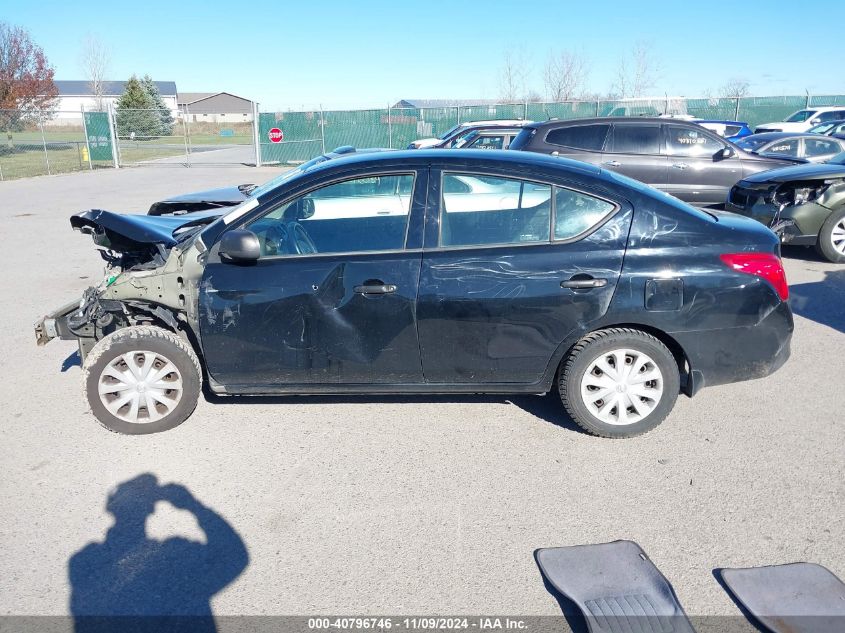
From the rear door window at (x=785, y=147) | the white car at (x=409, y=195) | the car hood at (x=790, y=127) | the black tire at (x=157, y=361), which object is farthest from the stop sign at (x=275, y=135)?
the black tire at (x=157, y=361)

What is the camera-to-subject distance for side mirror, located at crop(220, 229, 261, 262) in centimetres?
403

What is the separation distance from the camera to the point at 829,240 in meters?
8.62

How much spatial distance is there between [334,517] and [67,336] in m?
2.48

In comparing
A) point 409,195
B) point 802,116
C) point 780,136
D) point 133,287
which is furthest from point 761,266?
point 802,116

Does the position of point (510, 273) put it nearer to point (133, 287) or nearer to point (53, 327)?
point (133, 287)

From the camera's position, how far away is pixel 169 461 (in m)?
4.11

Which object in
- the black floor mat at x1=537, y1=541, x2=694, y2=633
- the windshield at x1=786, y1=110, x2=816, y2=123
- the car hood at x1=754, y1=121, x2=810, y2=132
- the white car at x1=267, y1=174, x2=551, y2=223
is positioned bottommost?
the black floor mat at x1=537, y1=541, x2=694, y2=633

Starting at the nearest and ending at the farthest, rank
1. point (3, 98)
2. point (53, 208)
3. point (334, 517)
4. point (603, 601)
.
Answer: point (603, 601)
point (334, 517)
point (53, 208)
point (3, 98)

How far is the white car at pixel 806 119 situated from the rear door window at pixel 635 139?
14.7 m

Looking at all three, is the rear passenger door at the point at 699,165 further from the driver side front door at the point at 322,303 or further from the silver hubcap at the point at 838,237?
the driver side front door at the point at 322,303

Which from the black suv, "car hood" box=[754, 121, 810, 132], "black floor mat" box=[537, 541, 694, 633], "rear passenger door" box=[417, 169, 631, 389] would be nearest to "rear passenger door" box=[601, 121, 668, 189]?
the black suv

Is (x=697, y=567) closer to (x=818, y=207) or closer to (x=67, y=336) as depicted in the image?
(x=67, y=336)

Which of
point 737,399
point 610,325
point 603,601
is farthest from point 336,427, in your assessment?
point 737,399

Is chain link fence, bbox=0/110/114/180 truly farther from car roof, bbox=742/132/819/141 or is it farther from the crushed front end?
car roof, bbox=742/132/819/141
